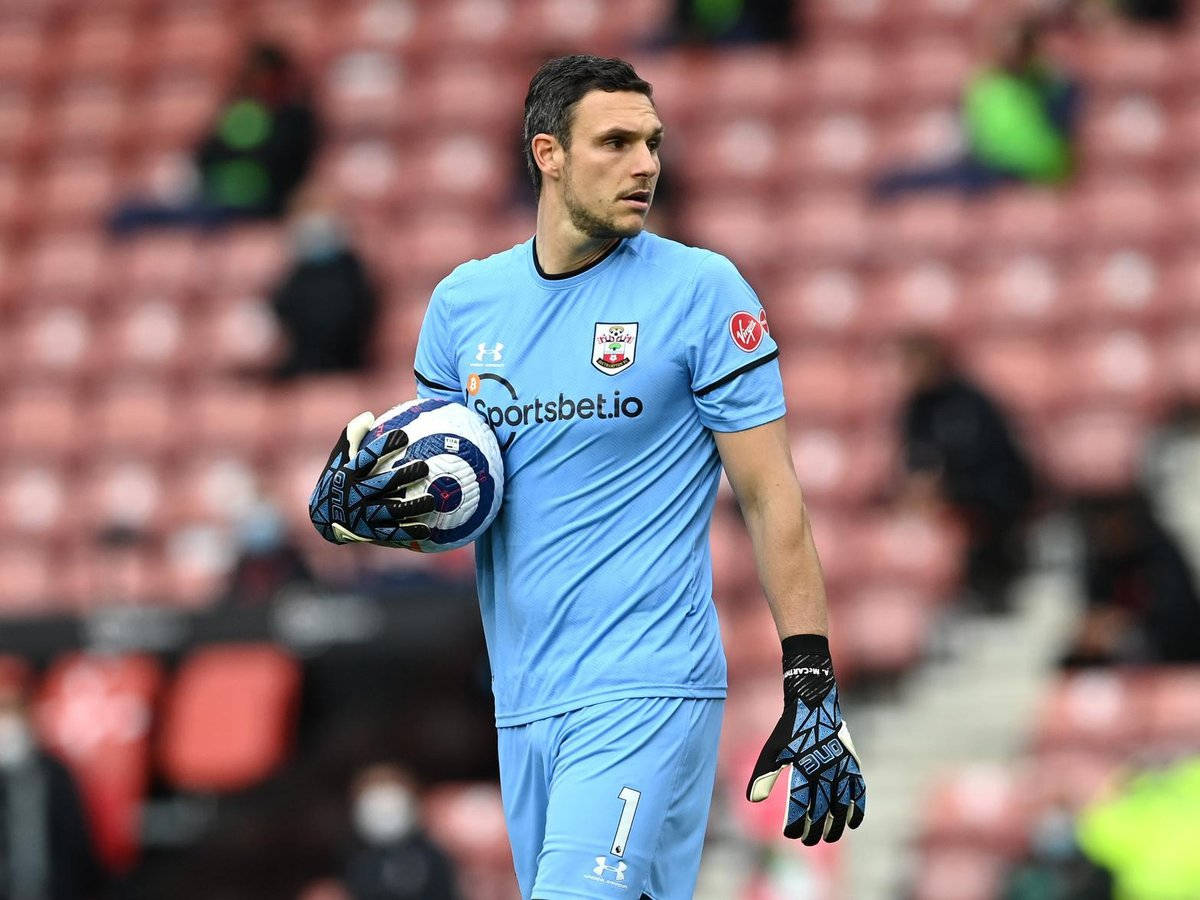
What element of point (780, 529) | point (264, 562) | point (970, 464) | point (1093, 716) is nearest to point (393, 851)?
point (264, 562)

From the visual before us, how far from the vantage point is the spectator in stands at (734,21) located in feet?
46.1

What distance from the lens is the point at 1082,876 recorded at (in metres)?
9.00

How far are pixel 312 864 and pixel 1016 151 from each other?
5609 mm

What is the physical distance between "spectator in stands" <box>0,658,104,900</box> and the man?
6857 mm

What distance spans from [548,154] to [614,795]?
1229 millimetres

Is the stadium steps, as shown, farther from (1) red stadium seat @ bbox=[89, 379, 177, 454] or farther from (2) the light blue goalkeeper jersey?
(2) the light blue goalkeeper jersey

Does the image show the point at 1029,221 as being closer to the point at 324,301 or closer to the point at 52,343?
the point at 324,301

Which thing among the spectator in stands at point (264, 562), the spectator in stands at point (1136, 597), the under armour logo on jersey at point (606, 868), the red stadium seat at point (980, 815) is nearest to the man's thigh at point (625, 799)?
the under armour logo on jersey at point (606, 868)

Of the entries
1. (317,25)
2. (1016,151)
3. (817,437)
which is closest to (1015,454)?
(817,437)

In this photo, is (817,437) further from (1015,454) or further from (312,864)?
(312,864)

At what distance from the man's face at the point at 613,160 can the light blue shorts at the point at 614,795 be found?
3.00 feet

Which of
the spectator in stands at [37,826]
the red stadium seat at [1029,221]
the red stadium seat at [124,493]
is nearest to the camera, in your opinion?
the spectator in stands at [37,826]

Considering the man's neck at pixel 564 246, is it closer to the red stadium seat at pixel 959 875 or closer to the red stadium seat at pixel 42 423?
the red stadium seat at pixel 959 875

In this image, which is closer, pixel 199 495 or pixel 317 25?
pixel 199 495
